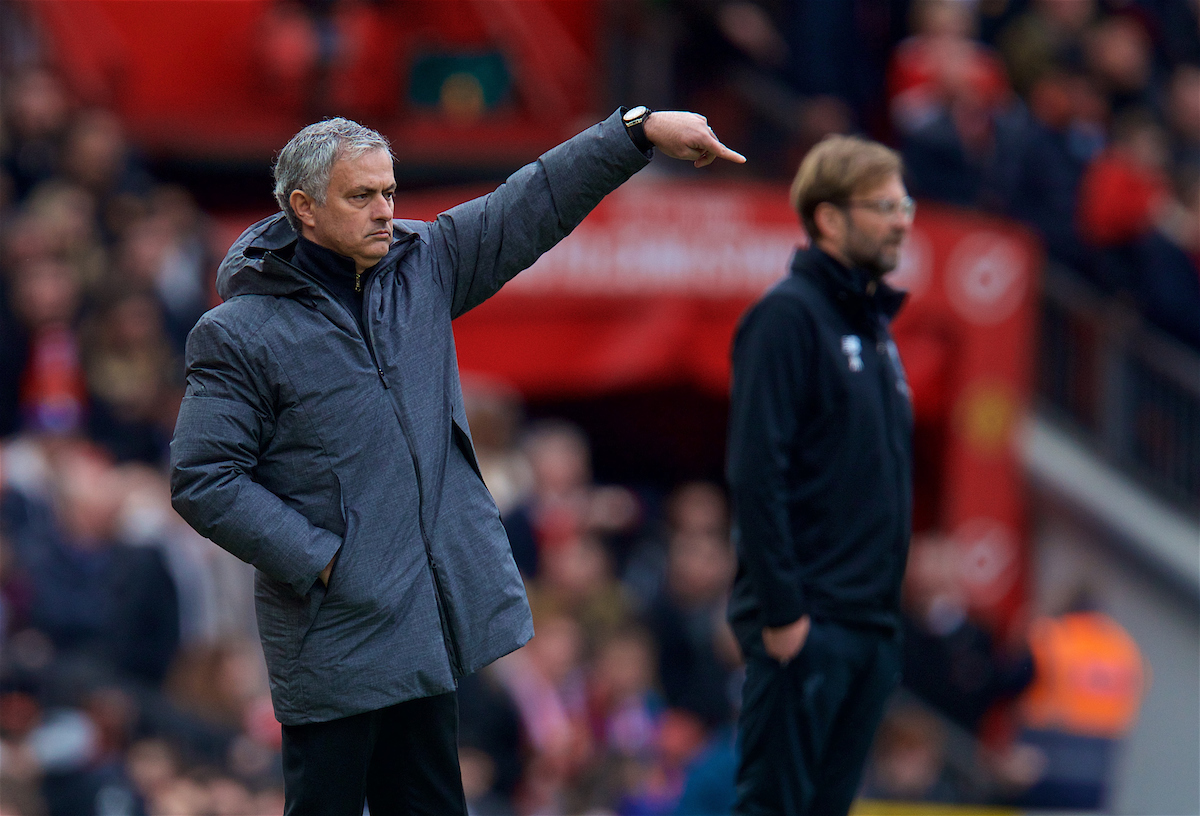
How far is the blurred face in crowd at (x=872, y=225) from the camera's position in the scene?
3.87 m

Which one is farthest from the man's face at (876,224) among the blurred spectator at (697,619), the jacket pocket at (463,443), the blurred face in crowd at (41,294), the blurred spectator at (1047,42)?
the blurred spectator at (1047,42)

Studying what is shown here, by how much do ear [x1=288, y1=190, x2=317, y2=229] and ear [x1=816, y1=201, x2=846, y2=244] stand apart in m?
1.41

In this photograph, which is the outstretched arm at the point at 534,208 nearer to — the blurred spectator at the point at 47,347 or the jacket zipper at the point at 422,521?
the jacket zipper at the point at 422,521

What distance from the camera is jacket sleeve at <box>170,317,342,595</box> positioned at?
287 centimetres

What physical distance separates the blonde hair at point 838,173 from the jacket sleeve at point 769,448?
0.94 feet

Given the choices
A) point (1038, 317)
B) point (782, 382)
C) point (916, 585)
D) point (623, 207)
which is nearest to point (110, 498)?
point (623, 207)

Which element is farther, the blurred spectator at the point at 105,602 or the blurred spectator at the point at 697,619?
the blurred spectator at the point at 697,619

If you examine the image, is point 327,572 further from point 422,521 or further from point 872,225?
point 872,225

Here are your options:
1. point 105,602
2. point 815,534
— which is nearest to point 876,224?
point 815,534

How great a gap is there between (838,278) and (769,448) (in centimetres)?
46

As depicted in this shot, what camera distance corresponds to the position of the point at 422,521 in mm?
3020

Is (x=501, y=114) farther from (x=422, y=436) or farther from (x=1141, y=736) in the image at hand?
(x=422, y=436)

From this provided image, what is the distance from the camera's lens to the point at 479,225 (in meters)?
3.22

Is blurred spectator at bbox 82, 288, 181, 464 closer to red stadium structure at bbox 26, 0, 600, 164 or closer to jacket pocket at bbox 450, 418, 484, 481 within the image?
red stadium structure at bbox 26, 0, 600, 164
